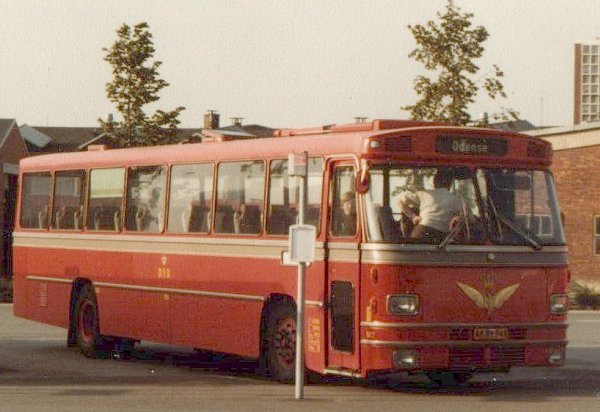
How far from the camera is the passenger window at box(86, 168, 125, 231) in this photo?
23078mm

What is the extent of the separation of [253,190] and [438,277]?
3.28 meters

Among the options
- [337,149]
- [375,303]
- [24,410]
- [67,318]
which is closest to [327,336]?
[375,303]

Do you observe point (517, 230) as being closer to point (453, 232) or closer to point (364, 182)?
point (453, 232)

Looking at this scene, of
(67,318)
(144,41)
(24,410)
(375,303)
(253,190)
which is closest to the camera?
(24,410)

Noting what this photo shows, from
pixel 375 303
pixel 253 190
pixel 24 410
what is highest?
pixel 253 190

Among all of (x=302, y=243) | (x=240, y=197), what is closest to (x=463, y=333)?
(x=302, y=243)

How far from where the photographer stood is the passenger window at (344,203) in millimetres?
17328

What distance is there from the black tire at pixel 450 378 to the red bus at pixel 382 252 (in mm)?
20

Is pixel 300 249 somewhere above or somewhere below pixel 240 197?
below

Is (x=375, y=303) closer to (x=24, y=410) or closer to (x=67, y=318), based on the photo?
(x=24, y=410)

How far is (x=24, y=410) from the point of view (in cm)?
1548

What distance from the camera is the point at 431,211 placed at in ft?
56.0

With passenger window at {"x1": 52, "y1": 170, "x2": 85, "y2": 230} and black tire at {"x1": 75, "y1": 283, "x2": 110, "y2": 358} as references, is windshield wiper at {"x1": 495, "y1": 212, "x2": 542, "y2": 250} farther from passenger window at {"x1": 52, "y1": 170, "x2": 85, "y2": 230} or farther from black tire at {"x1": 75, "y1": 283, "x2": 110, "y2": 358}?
passenger window at {"x1": 52, "y1": 170, "x2": 85, "y2": 230}

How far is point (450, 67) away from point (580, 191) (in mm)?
11014
